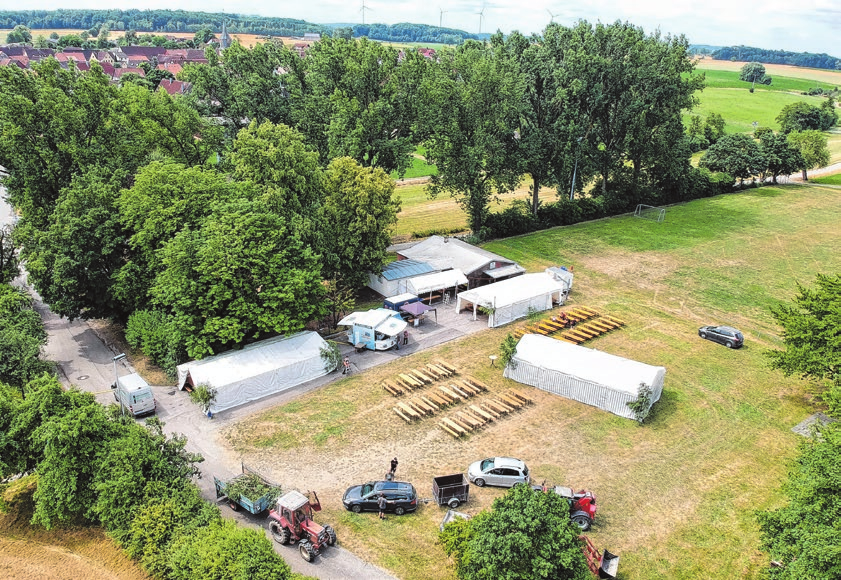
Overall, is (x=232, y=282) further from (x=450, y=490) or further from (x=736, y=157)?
(x=736, y=157)

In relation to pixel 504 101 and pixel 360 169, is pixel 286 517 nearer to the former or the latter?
pixel 360 169

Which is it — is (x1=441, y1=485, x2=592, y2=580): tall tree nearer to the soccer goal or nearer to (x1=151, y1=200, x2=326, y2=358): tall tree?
(x1=151, y1=200, x2=326, y2=358): tall tree

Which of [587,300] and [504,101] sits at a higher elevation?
[504,101]

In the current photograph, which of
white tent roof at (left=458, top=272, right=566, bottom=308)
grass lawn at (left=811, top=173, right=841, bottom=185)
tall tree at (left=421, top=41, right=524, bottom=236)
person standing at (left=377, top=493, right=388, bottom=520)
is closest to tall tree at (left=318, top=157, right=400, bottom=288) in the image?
Answer: white tent roof at (left=458, top=272, right=566, bottom=308)

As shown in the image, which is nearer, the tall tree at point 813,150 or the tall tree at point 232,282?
the tall tree at point 232,282

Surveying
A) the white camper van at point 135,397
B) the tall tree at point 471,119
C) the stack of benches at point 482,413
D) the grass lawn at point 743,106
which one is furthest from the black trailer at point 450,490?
the grass lawn at point 743,106

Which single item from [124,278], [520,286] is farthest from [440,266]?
[124,278]

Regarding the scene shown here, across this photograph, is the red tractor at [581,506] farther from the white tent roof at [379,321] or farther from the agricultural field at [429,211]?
the agricultural field at [429,211]
